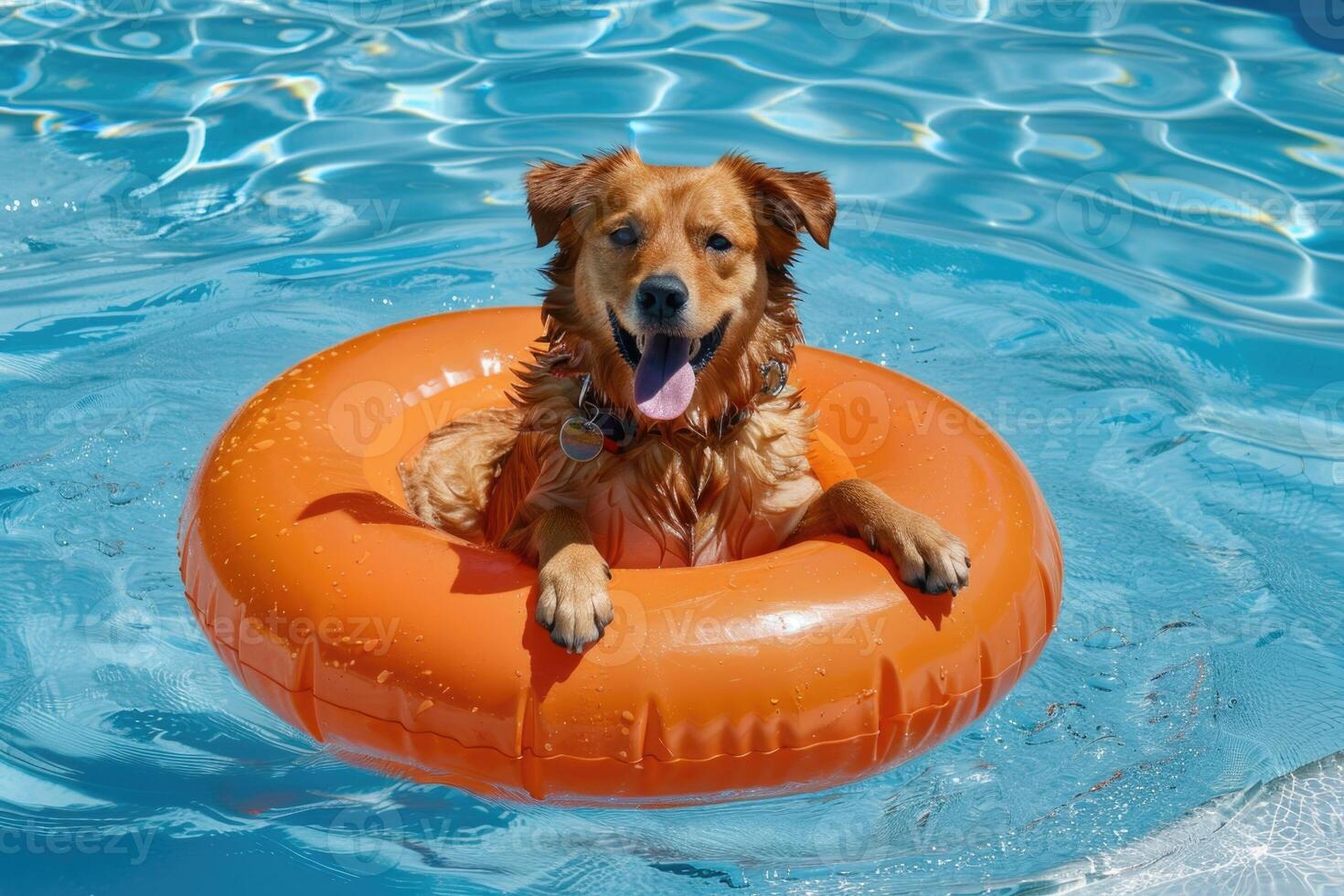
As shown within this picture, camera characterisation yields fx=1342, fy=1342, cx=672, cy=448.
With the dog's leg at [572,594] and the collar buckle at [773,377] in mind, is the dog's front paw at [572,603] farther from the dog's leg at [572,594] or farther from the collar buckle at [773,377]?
the collar buckle at [773,377]

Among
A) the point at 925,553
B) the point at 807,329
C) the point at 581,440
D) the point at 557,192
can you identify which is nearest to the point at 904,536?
the point at 925,553

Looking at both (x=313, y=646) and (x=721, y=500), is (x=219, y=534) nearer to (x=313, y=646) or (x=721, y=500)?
(x=313, y=646)

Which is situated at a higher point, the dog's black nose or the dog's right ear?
the dog's right ear

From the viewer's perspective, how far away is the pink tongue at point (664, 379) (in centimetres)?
388

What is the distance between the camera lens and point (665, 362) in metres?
3.98

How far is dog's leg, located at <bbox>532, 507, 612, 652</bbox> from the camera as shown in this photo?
11.0 feet

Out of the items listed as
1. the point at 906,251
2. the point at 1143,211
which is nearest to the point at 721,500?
the point at 906,251

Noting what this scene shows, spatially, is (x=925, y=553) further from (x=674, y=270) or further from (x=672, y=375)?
(x=674, y=270)

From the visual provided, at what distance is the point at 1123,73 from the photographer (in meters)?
9.41

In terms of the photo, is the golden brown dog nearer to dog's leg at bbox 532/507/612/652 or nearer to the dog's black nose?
the dog's black nose

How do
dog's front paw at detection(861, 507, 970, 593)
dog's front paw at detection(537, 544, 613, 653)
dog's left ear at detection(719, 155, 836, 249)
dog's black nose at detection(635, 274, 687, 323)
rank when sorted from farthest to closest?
dog's left ear at detection(719, 155, 836, 249), dog's black nose at detection(635, 274, 687, 323), dog's front paw at detection(861, 507, 970, 593), dog's front paw at detection(537, 544, 613, 653)

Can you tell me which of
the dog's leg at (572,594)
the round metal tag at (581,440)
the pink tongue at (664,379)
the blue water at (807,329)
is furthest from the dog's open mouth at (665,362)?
the blue water at (807,329)

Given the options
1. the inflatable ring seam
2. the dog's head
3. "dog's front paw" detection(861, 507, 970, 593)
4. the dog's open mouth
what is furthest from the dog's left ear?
the inflatable ring seam

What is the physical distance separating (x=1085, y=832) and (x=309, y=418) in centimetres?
278
